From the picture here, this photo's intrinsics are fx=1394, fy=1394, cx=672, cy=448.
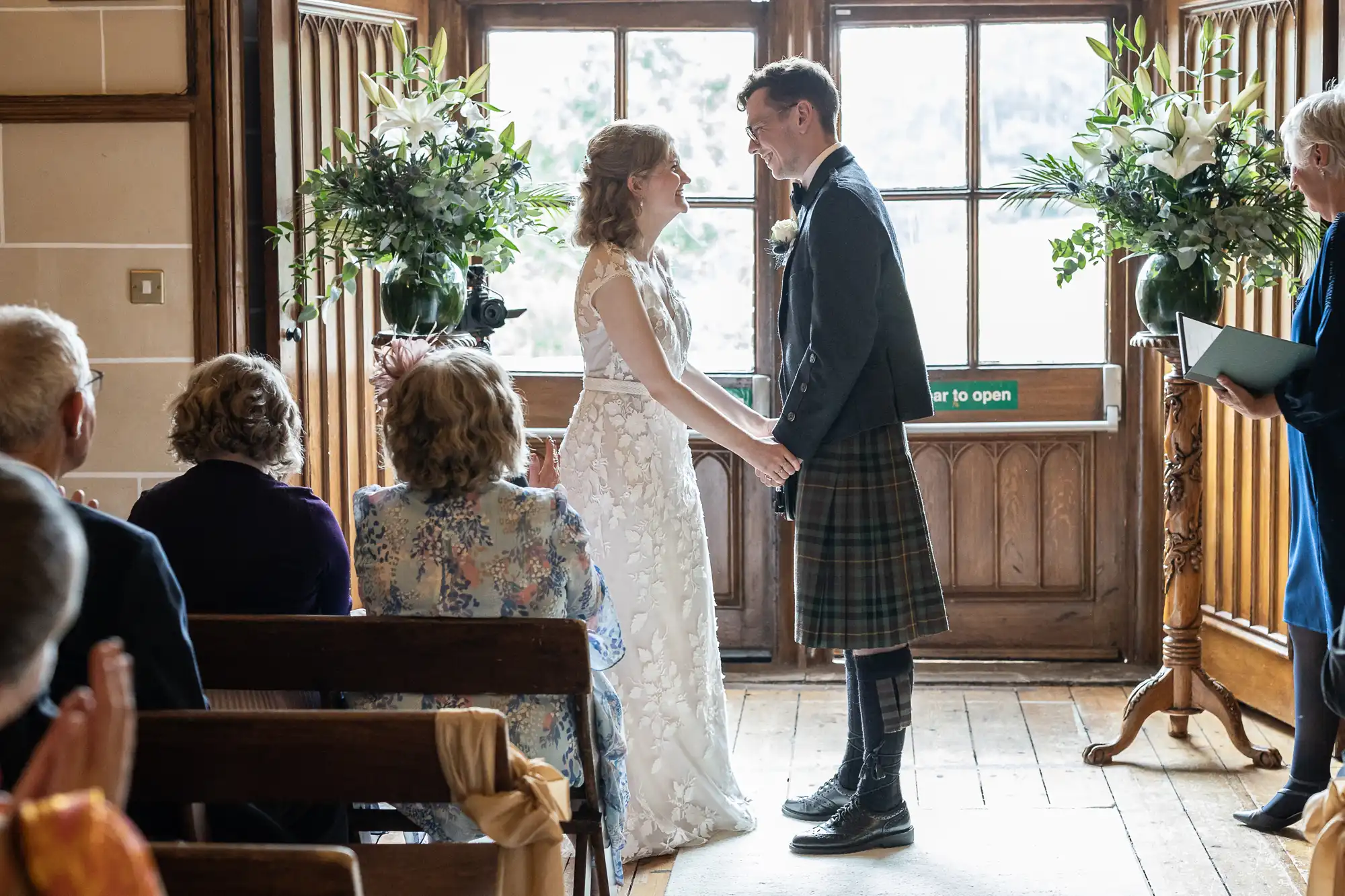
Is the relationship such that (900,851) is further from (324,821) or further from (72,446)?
(72,446)

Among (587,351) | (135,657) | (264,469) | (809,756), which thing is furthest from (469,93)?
(135,657)

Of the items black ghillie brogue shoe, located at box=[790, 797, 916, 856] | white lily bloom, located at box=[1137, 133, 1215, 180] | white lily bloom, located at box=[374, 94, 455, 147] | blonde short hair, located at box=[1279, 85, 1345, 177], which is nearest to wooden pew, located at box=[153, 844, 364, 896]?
black ghillie brogue shoe, located at box=[790, 797, 916, 856]

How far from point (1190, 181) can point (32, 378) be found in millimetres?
2542

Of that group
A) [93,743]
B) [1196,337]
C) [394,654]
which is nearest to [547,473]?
[394,654]

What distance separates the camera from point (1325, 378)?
106 inches

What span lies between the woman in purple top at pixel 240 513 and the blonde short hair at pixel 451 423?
0.17 metres

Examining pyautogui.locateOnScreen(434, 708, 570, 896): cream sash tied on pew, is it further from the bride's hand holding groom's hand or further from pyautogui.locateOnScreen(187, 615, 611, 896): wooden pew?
the bride's hand holding groom's hand

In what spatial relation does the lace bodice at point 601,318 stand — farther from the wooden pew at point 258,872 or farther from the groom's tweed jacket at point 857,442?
the wooden pew at point 258,872

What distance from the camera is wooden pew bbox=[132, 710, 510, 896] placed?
1.52 metres

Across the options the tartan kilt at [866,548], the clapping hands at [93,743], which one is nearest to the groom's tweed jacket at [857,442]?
the tartan kilt at [866,548]

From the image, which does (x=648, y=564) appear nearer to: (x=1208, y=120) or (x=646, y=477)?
(x=646, y=477)

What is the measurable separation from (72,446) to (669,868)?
5.09ft

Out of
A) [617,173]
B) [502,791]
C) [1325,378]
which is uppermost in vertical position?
[617,173]

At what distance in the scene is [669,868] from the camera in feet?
9.29
